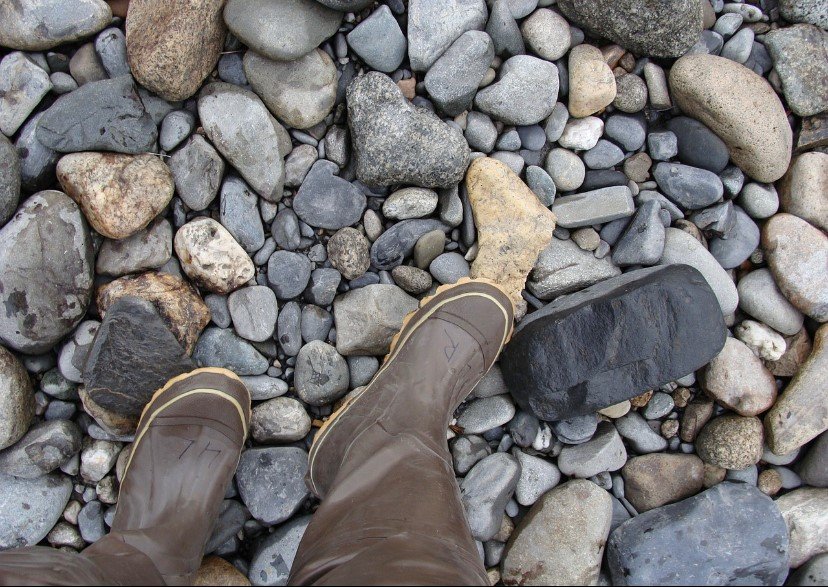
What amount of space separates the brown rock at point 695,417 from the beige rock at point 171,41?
7.63 feet

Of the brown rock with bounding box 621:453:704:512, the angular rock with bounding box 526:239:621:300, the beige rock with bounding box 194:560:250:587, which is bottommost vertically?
the beige rock with bounding box 194:560:250:587

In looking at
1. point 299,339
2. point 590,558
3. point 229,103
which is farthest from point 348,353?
point 590,558

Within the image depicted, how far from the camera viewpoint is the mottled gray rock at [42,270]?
2186mm

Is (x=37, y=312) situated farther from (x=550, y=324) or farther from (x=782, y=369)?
(x=782, y=369)

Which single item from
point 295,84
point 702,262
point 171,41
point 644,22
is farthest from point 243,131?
point 702,262

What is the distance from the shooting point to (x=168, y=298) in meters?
2.28

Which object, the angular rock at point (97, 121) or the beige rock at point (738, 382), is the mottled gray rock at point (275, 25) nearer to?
the angular rock at point (97, 121)

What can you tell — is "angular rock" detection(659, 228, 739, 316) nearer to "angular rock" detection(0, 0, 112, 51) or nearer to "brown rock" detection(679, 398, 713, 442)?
"brown rock" detection(679, 398, 713, 442)

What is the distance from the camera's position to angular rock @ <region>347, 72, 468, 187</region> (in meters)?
2.31

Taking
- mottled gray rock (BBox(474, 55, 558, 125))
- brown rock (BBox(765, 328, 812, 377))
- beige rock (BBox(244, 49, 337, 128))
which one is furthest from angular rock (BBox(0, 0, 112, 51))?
A: brown rock (BBox(765, 328, 812, 377))

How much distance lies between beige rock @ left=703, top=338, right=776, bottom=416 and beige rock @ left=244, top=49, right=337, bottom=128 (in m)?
1.85

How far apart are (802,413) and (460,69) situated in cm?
189

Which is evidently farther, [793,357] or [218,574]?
[793,357]

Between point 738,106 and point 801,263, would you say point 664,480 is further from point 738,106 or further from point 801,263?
point 738,106
